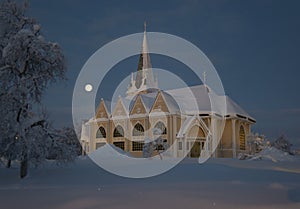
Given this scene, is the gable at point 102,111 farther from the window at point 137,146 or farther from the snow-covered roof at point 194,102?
the window at point 137,146

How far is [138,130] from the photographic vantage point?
42125mm

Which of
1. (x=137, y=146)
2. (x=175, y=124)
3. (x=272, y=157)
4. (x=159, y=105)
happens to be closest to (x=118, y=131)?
(x=137, y=146)

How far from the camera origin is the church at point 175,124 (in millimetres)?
39062

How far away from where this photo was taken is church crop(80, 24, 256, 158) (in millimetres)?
39062

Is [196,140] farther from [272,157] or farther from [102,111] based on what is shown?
[102,111]

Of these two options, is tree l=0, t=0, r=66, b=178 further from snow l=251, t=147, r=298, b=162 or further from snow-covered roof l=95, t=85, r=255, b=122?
snow-covered roof l=95, t=85, r=255, b=122

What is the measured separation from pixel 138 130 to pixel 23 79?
79.9 feet

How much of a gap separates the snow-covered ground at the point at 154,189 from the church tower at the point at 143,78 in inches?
1467

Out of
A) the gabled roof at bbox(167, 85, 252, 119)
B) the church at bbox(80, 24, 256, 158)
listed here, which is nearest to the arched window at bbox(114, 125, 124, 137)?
the church at bbox(80, 24, 256, 158)

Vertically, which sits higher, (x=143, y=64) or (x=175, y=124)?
(x=143, y=64)

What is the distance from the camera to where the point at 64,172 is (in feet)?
67.1

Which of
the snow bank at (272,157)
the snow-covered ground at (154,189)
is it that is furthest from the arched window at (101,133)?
the snow-covered ground at (154,189)

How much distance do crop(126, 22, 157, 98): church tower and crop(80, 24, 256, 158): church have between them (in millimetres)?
11960

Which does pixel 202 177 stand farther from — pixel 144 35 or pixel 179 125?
pixel 144 35
